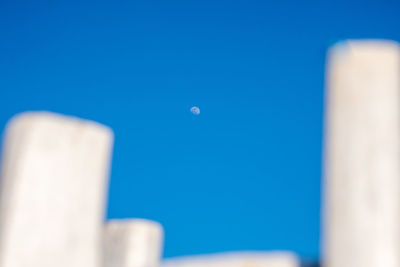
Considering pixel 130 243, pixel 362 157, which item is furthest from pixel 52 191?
pixel 362 157

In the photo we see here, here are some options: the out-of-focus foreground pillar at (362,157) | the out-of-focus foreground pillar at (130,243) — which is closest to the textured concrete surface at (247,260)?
the out-of-focus foreground pillar at (362,157)

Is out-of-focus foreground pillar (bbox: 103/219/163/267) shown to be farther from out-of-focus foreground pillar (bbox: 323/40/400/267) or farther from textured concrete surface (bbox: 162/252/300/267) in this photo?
out-of-focus foreground pillar (bbox: 323/40/400/267)

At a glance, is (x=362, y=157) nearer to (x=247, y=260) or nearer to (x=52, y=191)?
(x=247, y=260)

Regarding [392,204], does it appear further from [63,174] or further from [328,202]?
[63,174]

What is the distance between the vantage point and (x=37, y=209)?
2.74 m

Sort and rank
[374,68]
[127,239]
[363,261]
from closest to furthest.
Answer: [363,261] < [374,68] < [127,239]

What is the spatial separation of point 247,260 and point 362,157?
0.58 meters

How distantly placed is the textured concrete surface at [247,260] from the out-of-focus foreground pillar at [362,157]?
0.57ft

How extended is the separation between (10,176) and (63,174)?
20 cm

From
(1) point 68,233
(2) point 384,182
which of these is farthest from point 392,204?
(1) point 68,233

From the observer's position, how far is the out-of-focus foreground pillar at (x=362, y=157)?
2451 mm

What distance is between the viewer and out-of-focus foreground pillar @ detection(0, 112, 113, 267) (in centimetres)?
271

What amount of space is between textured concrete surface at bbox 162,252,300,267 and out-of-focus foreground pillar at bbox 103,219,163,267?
0.64 metres

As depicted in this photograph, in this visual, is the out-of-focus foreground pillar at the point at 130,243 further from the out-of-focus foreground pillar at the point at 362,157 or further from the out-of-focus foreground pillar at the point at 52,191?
the out-of-focus foreground pillar at the point at 362,157
